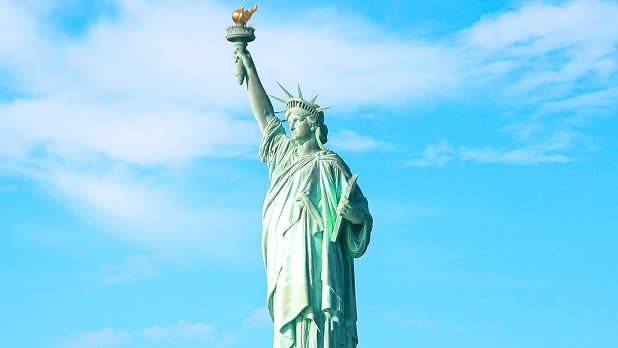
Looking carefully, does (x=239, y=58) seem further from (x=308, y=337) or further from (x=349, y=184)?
(x=308, y=337)

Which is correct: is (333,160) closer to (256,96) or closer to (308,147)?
Answer: (308,147)

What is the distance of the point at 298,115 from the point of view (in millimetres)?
23500

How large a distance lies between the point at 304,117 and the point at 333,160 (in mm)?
785

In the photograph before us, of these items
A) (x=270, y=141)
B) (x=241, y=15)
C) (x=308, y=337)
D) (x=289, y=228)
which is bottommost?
(x=308, y=337)

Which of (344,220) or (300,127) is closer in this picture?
(344,220)

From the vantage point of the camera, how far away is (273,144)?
2395 centimetres

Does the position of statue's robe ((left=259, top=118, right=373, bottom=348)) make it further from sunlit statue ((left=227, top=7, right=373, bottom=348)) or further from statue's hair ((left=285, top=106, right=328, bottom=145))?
statue's hair ((left=285, top=106, right=328, bottom=145))

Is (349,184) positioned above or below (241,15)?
below

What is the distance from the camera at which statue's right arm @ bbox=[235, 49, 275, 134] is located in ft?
79.1

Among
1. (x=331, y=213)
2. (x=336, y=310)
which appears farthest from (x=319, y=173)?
(x=336, y=310)

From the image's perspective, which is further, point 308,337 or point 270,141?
point 270,141

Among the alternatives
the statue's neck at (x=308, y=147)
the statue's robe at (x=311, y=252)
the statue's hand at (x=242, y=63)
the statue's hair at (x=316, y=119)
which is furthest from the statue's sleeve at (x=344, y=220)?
the statue's hand at (x=242, y=63)

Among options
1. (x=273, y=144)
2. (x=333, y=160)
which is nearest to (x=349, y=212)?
(x=333, y=160)

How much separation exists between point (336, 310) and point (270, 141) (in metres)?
3.11
